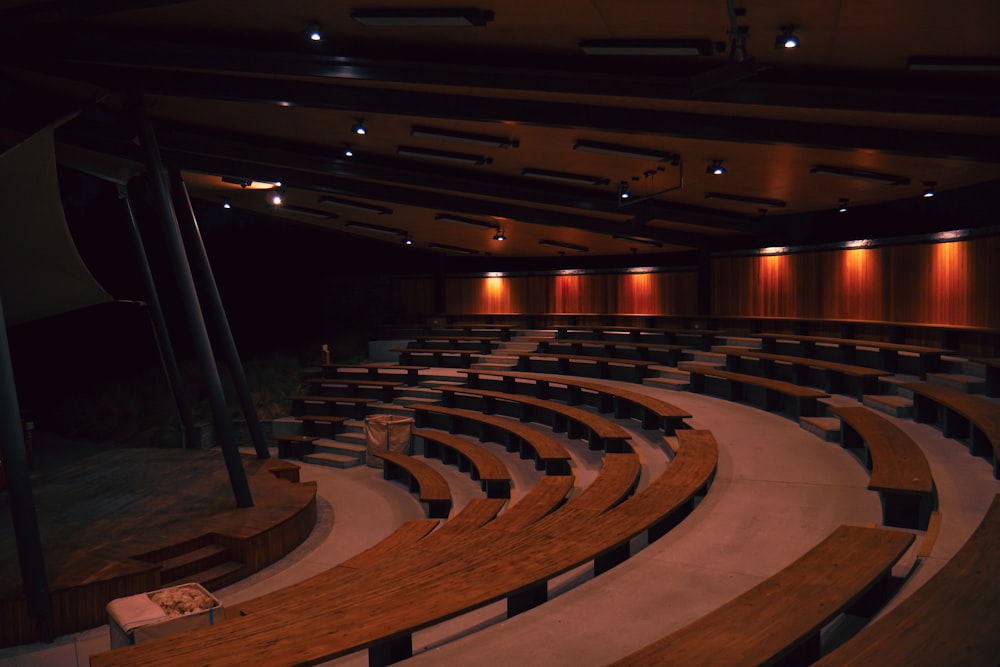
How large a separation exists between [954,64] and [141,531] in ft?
25.0

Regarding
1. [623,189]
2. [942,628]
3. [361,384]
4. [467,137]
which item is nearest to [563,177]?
[623,189]

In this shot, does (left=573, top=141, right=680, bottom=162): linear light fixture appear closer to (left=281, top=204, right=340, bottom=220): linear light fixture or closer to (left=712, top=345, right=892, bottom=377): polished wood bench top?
(left=712, top=345, right=892, bottom=377): polished wood bench top

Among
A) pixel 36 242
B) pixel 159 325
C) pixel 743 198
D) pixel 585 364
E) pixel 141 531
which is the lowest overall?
pixel 141 531

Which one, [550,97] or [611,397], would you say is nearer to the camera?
[550,97]

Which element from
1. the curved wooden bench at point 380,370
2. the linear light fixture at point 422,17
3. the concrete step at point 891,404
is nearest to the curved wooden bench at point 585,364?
the curved wooden bench at point 380,370

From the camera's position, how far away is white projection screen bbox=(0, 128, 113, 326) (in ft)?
19.3

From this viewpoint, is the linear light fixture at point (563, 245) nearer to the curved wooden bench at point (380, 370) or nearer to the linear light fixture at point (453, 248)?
the linear light fixture at point (453, 248)

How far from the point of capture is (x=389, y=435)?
39.4 feet

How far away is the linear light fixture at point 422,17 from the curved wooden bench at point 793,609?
4045 mm

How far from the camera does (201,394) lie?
1775 centimetres

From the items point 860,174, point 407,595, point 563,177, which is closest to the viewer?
point 407,595

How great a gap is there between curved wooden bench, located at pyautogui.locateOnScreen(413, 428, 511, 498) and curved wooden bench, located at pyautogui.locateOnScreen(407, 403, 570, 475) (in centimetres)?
31

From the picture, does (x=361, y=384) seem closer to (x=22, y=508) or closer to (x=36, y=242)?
(x=36, y=242)

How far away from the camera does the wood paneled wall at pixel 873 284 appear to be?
9.73 meters
